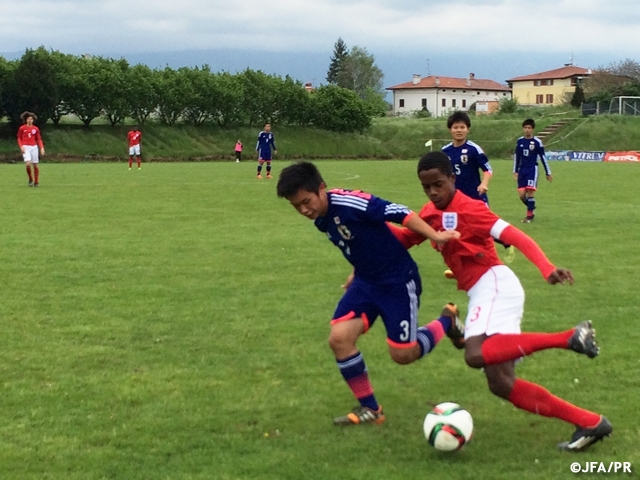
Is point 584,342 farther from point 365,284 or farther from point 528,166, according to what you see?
point 528,166

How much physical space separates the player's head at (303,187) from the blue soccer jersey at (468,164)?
601cm

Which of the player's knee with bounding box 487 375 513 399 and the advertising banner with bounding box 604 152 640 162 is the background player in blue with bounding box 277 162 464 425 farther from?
the advertising banner with bounding box 604 152 640 162

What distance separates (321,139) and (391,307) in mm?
57701

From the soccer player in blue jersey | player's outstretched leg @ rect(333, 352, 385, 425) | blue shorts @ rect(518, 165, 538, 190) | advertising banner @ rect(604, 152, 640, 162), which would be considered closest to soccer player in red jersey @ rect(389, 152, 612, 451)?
player's outstretched leg @ rect(333, 352, 385, 425)

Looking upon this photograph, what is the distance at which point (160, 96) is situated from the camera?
58.5m

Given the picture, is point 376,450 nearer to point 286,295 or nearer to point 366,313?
point 366,313

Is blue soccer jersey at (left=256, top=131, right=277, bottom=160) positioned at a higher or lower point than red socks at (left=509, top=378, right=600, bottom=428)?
higher

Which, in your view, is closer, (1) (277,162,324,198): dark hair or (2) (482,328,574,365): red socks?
(2) (482,328,574,365): red socks

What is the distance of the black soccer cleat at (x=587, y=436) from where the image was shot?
4.46m

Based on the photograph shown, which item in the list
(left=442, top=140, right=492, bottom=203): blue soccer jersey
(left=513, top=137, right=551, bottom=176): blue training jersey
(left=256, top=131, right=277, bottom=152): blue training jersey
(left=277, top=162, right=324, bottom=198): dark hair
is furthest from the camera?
(left=256, top=131, right=277, bottom=152): blue training jersey

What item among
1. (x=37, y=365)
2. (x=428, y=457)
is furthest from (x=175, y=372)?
(x=428, y=457)

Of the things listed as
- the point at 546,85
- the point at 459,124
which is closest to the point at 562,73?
the point at 546,85

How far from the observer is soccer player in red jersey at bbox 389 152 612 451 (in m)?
4.45

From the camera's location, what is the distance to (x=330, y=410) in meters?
5.29
